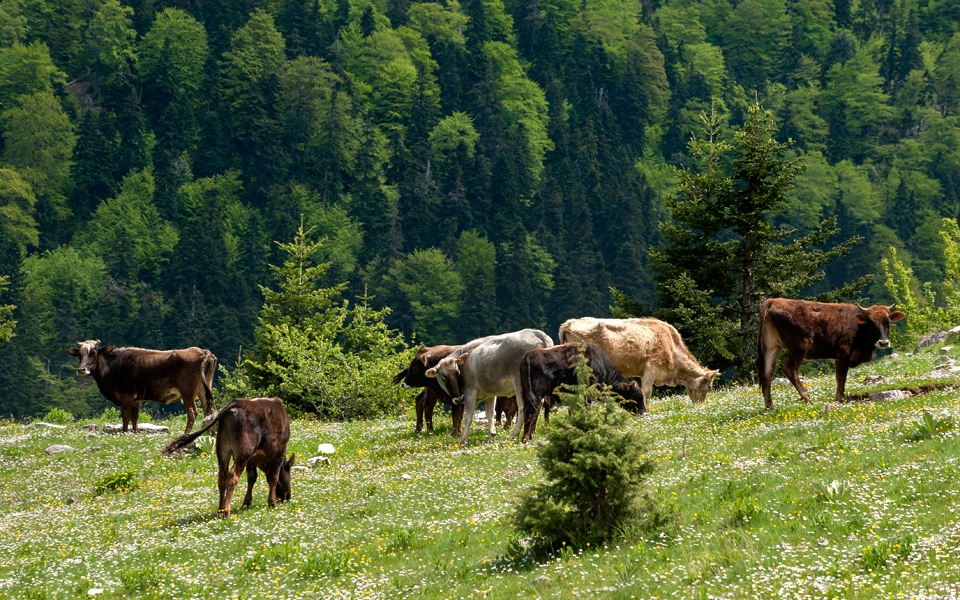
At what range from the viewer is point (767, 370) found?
64.1 ft

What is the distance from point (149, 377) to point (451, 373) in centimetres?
1097

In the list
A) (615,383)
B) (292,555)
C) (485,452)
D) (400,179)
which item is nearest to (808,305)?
(615,383)

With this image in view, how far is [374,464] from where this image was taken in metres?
19.9

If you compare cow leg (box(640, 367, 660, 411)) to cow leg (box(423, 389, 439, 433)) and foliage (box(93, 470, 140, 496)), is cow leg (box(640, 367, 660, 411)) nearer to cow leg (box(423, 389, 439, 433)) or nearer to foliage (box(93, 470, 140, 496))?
cow leg (box(423, 389, 439, 433))

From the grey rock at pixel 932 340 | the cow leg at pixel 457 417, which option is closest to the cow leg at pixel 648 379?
the cow leg at pixel 457 417

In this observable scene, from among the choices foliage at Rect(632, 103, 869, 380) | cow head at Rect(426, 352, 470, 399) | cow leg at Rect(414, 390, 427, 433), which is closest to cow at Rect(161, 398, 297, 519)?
cow head at Rect(426, 352, 470, 399)

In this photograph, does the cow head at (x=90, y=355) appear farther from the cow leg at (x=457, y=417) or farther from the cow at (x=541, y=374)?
the cow at (x=541, y=374)

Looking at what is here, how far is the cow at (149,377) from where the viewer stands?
27.7 meters

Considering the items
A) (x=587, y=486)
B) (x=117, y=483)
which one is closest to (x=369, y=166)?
(x=117, y=483)

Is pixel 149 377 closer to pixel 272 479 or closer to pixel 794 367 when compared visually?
pixel 272 479

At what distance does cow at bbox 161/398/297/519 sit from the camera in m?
15.7

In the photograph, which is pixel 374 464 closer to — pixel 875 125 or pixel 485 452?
pixel 485 452

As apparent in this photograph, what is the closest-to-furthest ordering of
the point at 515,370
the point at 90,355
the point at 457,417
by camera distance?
1. the point at 515,370
2. the point at 457,417
3. the point at 90,355

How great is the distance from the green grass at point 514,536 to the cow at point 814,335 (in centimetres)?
89
